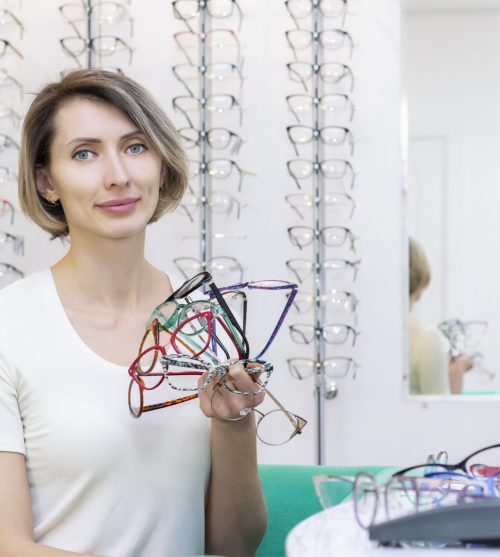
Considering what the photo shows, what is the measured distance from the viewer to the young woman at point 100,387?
1.15 meters

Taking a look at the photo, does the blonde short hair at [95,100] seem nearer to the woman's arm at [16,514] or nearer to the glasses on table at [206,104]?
the woman's arm at [16,514]

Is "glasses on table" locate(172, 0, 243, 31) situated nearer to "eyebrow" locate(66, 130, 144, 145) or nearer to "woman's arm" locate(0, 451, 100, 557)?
"eyebrow" locate(66, 130, 144, 145)

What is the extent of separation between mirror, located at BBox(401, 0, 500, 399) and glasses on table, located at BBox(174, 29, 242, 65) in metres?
0.51

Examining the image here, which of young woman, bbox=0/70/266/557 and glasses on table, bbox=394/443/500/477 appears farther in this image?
young woman, bbox=0/70/266/557

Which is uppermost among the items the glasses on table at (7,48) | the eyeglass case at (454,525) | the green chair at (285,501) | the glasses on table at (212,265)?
the glasses on table at (7,48)

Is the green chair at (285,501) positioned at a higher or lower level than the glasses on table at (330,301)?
lower

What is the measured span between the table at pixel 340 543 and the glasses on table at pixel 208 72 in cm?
184

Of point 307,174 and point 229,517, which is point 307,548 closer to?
point 229,517

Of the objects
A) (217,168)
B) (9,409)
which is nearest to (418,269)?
(217,168)

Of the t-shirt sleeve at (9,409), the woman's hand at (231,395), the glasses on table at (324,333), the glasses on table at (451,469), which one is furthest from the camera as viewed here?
the glasses on table at (324,333)

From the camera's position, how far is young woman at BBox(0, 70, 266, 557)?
1150mm

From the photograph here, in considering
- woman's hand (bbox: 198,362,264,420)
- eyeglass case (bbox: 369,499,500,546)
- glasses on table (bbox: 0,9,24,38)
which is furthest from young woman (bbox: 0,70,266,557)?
glasses on table (bbox: 0,9,24,38)

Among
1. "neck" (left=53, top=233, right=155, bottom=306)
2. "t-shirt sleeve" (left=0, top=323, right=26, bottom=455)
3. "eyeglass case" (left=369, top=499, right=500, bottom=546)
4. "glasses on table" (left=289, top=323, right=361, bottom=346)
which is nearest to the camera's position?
"eyeglass case" (left=369, top=499, right=500, bottom=546)

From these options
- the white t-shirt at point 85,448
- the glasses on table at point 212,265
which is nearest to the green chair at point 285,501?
the white t-shirt at point 85,448
